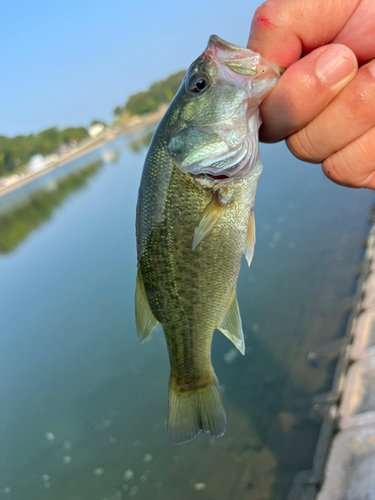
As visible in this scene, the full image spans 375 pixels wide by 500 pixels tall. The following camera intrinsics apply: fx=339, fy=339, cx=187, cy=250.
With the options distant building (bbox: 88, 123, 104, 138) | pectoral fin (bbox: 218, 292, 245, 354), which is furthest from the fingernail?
distant building (bbox: 88, 123, 104, 138)

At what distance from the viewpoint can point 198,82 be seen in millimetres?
1672

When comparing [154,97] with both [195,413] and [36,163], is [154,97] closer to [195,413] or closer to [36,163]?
[36,163]

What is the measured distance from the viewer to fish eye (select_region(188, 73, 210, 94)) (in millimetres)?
1653

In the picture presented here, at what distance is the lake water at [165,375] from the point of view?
436 centimetres

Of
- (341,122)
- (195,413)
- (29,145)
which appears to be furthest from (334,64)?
(29,145)

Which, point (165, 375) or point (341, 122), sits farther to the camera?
point (165, 375)

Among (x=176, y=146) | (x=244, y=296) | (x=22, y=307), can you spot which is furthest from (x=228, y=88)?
(x=22, y=307)

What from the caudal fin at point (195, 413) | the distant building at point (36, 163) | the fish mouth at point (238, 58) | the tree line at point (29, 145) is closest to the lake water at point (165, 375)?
the caudal fin at point (195, 413)

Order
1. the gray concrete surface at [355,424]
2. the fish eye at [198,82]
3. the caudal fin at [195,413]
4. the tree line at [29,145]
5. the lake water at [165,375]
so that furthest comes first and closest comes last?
the tree line at [29,145] → the lake water at [165,375] → the gray concrete surface at [355,424] → the caudal fin at [195,413] → the fish eye at [198,82]

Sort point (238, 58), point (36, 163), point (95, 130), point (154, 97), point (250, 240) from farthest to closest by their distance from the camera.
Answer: point (95, 130)
point (154, 97)
point (36, 163)
point (250, 240)
point (238, 58)

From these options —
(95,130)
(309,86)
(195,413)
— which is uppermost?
(95,130)

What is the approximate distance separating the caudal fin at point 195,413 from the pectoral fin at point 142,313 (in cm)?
44

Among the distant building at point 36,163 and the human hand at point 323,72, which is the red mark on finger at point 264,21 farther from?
the distant building at point 36,163

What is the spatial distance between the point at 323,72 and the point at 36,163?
93787 mm
